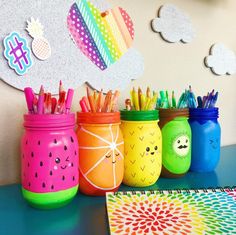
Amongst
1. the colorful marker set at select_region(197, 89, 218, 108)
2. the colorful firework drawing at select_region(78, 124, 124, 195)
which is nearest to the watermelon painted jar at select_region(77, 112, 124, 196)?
the colorful firework drawing at select_region(78, 124, 124, 195)

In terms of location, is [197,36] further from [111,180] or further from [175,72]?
[111,180]

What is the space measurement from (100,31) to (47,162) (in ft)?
1.21

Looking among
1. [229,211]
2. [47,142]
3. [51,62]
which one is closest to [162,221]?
[229,211]

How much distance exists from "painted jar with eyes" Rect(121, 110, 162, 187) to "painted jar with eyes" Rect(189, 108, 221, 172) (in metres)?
0.14

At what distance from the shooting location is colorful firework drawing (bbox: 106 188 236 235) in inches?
13.9

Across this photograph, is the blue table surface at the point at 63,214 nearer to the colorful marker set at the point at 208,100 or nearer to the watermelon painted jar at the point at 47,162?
the watermelon painted jar at the point at 47,162

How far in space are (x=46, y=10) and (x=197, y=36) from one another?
0.49 m

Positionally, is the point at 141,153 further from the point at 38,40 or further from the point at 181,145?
the point at 38,40

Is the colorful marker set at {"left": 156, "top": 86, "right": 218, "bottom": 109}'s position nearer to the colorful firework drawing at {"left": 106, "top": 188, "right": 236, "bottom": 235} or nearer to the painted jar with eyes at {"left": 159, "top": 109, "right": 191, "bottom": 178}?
the painted jar with eyes at {"left": 159, "top": 109, "right": 191, "bottom": 178}

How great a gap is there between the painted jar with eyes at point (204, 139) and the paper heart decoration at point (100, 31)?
9.7 inches

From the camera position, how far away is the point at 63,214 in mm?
429

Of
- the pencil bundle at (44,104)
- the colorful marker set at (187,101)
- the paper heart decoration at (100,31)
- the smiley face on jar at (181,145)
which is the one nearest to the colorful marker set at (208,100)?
the colorful marker set at (187,101)

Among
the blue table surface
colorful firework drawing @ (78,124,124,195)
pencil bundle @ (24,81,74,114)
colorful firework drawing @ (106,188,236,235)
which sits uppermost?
pencil bundle @ (24,81,74,114)

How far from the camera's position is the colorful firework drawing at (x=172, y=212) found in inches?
13.9
